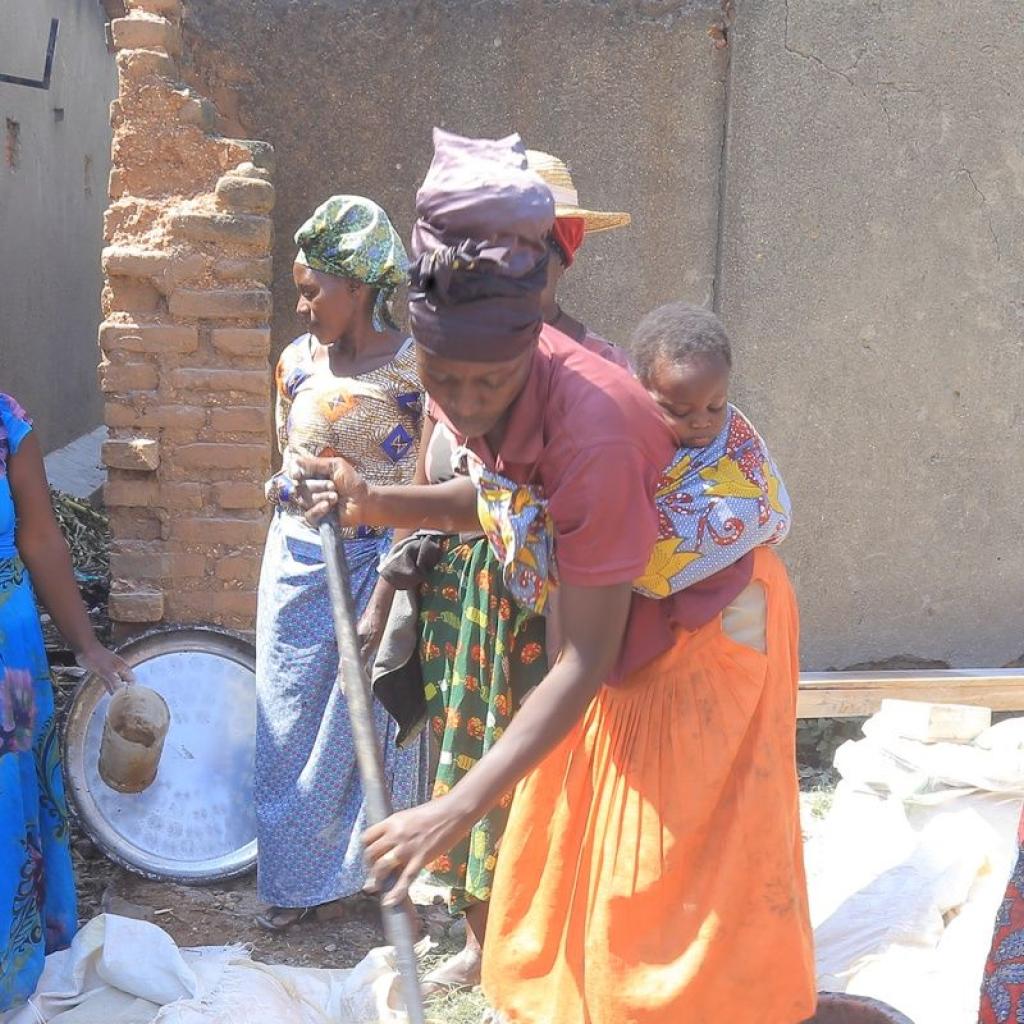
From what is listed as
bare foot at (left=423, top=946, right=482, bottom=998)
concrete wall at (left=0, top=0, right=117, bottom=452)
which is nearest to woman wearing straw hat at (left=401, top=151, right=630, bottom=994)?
bare foot at (left=423, top=946, right=482, bottom=998)

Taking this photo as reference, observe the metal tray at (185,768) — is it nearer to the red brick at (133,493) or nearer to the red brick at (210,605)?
the red brick at (210,605)

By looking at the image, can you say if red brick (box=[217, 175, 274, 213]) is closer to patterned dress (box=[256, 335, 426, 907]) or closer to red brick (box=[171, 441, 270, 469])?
patterned dress (box=[256, 335, 426, 907])

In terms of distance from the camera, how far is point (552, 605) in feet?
8.98

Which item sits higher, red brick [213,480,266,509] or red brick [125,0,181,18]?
red brick [125,0,181,18]

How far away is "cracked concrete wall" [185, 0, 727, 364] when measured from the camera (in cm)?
440

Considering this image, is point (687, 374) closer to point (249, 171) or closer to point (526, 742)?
point (526, 742)

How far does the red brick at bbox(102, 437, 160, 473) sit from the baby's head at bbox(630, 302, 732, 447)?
6.73ft

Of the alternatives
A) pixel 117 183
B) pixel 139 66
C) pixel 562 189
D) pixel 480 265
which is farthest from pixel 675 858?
pixel 139 66

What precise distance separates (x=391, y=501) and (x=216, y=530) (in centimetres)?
164

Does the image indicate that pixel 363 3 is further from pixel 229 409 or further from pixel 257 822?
pixel 257 822

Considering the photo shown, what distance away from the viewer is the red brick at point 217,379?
3.96 m

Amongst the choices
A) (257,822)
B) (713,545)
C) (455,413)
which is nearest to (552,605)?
(713,545)

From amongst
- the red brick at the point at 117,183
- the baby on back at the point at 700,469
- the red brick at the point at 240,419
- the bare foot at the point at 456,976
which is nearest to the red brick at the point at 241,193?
the red brick at the point at 117,183

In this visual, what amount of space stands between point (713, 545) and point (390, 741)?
1.71 meters
